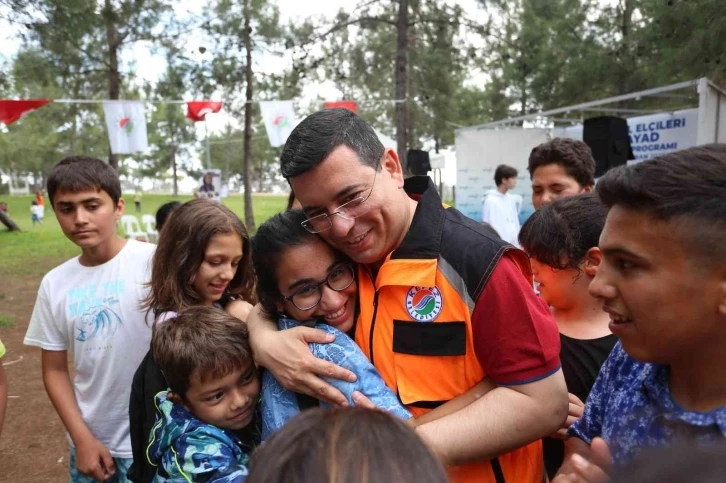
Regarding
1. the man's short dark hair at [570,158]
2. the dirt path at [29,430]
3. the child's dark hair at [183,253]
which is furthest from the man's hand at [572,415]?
the dirt path at [29,430]

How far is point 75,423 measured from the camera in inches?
89.4

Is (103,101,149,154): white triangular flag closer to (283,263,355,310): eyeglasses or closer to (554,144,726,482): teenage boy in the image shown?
(283,263,355,310): eyeglasses

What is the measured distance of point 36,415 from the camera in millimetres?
4965

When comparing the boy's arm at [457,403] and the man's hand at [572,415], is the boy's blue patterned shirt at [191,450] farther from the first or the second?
the man's hand at [572,415]

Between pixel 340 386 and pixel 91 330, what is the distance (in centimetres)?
144

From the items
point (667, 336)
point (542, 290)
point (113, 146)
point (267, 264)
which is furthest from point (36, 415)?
point (113, 146)

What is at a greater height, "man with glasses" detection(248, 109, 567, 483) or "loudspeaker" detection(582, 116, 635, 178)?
"loudspeaker" detection(582, 116, 635, 178)

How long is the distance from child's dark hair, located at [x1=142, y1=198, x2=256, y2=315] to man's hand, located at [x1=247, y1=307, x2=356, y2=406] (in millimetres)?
649

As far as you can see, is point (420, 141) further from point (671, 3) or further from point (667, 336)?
point (667, 336)

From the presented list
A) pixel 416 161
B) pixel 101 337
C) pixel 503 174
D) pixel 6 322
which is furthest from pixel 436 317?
pixel 416 161

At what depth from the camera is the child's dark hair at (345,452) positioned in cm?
69

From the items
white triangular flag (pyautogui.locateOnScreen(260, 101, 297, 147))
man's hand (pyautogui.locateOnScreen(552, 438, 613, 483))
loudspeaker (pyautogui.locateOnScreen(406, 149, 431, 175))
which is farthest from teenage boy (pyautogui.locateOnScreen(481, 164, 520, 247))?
man's hand (pyautogui.locateOnScreen(552, 438, 613, 483))

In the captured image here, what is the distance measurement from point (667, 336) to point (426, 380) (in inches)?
21.3

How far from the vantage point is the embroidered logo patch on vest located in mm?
1322
